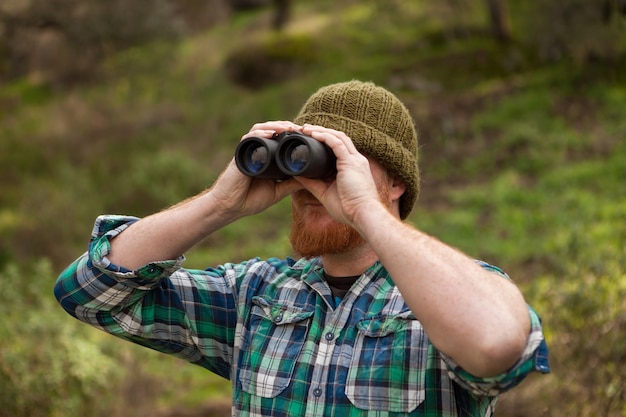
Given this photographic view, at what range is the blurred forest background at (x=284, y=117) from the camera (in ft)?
15.7

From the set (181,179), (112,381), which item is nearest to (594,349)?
(112,381)

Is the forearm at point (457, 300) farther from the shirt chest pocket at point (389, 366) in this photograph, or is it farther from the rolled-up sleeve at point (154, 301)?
the rolled-up sleeve at point (154, 301)

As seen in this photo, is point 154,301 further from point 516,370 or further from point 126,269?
point 516,370

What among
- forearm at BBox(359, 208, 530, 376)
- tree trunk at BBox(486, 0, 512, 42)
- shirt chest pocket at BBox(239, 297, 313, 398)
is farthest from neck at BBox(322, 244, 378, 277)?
tree trunk at BBox(486, 0, 512, 42)

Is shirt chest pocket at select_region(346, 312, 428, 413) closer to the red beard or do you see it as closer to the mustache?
the red beard

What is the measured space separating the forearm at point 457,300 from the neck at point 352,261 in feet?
1.31

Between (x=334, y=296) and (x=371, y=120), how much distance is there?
57cm

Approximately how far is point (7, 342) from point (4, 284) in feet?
2.19

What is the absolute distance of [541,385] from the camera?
457cm

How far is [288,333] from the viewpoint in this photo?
228 cm

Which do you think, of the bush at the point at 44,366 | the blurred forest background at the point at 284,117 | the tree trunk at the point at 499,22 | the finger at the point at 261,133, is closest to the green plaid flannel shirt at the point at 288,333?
the finger at the point at 261,133

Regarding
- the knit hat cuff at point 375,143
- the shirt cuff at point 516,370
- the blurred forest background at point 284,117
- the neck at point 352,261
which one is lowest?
the blurred forest background at point 284,117

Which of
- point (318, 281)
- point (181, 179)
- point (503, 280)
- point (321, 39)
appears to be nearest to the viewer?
point (503, 280)

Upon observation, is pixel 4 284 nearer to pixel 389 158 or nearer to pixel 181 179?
pixel 389 158
